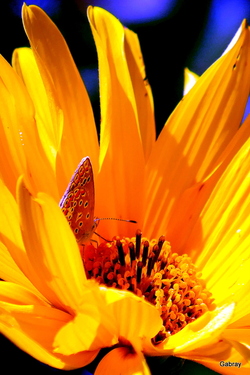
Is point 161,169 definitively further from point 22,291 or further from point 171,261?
point 22,291

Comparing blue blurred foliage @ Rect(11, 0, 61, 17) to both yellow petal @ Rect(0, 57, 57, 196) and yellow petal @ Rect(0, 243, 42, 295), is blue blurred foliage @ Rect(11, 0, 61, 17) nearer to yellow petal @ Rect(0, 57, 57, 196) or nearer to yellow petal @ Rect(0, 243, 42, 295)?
yellow petal @ Rect(0, 57, 57, 196)

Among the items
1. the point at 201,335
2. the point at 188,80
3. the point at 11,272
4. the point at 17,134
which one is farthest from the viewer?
the point at 188,80

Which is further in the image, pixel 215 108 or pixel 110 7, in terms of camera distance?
pixel 110 7

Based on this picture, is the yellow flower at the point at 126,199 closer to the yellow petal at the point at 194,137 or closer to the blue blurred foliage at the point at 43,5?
the yellow petal at the point at 194,137

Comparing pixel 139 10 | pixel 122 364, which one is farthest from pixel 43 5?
pixel 122 364

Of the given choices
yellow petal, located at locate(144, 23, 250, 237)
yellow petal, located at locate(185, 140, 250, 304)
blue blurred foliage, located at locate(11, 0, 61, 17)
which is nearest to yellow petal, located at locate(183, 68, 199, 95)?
yellow petal, located at locate(144, 23, 250, 237)

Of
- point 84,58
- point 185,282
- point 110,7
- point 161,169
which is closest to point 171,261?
point 185,282

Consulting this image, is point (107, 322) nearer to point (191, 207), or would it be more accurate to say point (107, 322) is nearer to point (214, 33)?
point (191, 207)
